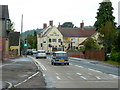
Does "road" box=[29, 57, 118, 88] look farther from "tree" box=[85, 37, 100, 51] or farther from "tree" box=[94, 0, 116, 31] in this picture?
"tree" box=[94, 0, 116, 31]

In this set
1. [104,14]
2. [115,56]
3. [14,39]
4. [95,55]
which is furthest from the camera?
[14,39]

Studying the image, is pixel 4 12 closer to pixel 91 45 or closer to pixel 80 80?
pixel 91 45

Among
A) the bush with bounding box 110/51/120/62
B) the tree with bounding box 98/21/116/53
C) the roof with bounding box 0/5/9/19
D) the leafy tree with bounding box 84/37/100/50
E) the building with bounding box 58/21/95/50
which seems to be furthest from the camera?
the building with bounding box 58/21/95/50

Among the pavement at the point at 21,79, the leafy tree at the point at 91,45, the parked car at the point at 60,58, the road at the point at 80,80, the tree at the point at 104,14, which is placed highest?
the tree at the point at 104,14

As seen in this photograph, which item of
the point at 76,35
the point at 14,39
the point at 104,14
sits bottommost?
the point at 14,39

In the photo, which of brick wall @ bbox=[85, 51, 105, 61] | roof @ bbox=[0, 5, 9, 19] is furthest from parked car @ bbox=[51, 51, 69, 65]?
roof @ bbox=[0, 5, 9, 19]

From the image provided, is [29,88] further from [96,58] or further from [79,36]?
[79,36]

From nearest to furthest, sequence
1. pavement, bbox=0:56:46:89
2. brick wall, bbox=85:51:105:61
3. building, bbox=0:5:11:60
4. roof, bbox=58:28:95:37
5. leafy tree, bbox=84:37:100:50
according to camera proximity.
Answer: pavement, bbox=0:56:46:89 → building, bbox=0:5:11:60 → brick wall, bbox=85:51:105:61 → leafy tree, bbox=84:37:100:50 → roof, bbox=58:28:95:37

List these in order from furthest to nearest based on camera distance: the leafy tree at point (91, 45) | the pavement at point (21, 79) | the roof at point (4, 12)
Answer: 1. the leafy tree at point (91, 45)
2. the roof at point (4, 12)
3. the pavement at point (21, 79)

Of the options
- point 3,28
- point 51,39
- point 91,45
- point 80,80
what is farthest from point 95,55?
point 51,39

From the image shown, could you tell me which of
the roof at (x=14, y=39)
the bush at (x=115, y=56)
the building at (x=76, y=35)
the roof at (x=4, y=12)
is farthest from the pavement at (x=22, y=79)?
the building at (x=76, y=35)

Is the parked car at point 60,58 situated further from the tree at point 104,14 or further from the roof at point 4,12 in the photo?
the tree at point 104,14

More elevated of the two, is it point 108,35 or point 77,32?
point 77,32

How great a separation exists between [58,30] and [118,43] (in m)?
73.9
